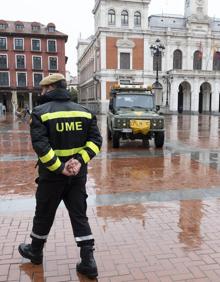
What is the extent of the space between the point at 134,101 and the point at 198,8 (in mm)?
50236

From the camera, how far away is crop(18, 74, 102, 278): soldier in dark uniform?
3.41 metres

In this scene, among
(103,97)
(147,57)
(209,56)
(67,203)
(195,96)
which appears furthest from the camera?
(209,56)

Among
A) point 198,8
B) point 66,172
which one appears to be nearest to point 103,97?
point 198,8

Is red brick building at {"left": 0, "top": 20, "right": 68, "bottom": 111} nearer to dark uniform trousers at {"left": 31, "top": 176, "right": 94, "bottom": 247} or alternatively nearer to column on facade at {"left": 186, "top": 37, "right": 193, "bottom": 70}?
column on facade at {"left": 186, "top": 37, "right": 193, "bottom": 70}

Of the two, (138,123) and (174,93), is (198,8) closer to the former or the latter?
(174,93)

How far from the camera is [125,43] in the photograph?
52.6 metres

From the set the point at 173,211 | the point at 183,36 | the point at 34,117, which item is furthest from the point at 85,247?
the point at 183,36

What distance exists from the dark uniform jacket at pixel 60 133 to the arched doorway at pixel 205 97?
55.2 metres

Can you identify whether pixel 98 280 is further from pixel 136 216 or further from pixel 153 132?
pixel 153 132

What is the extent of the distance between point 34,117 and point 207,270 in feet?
7.88

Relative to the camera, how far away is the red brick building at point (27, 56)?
58562 mm

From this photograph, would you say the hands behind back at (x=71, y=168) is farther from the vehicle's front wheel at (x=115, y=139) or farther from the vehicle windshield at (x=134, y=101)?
the vehicle windshield at (x=134, y=101)

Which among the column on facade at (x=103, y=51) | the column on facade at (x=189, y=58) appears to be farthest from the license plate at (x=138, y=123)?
the column on facade at (x=189, y=58)

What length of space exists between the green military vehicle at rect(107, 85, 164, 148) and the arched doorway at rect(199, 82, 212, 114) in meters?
45.3
